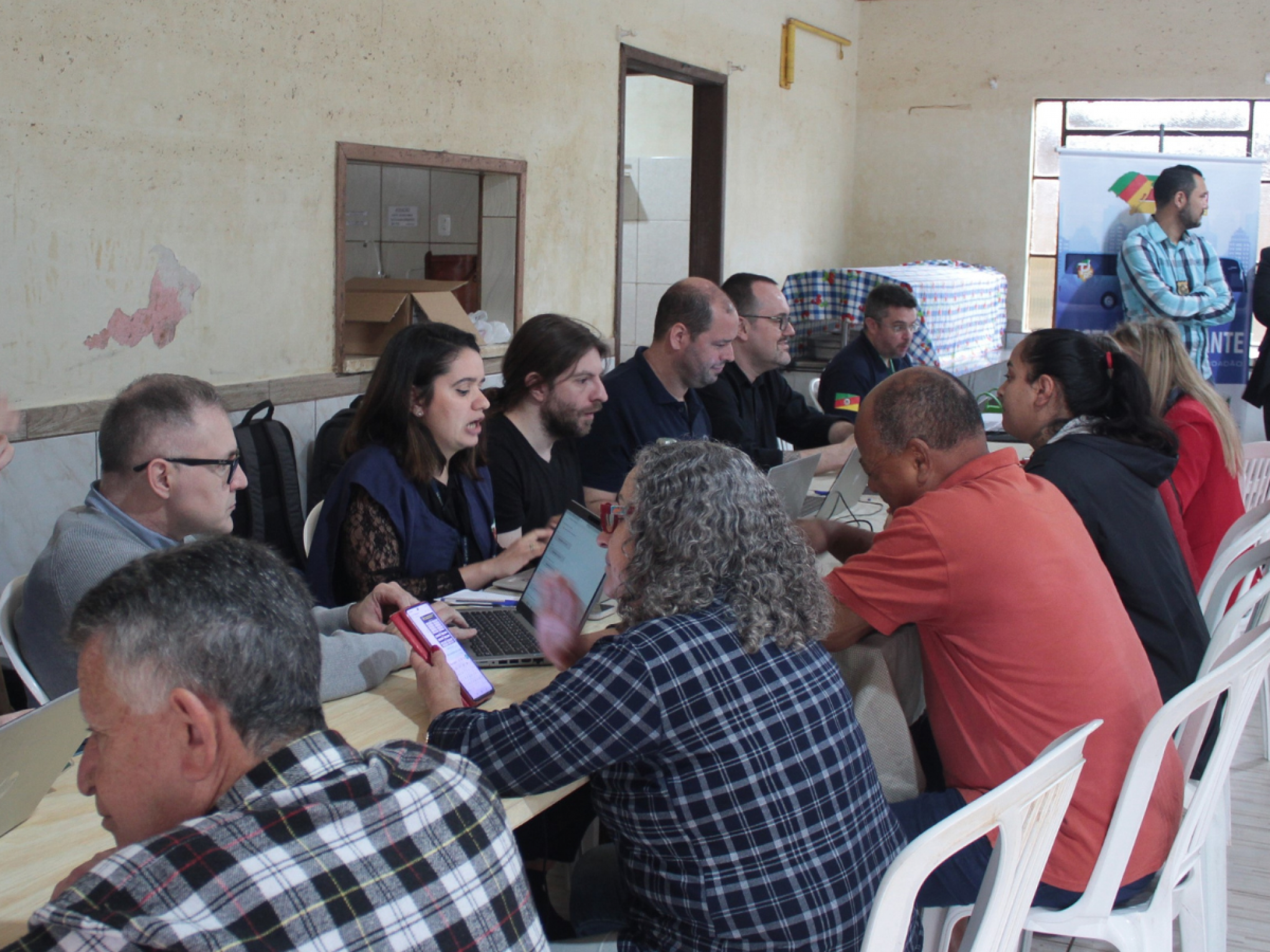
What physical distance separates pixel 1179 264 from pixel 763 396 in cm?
368

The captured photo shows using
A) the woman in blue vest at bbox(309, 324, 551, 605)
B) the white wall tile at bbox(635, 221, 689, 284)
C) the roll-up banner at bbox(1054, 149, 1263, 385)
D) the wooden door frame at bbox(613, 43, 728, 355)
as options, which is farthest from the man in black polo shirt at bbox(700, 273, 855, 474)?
the roll-up banner at bbox(1054, 149, 1263, 385)

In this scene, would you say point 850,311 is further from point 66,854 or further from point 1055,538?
point 66,854

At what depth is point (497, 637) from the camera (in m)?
2.36

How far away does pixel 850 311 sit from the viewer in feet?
23.1

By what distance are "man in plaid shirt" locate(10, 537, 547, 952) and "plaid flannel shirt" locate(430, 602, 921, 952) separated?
0.42 m

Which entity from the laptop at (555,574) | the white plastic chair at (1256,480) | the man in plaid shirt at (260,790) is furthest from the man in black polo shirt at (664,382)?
the man in plaid shirt at (260,790)

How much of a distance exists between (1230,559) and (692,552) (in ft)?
6.53

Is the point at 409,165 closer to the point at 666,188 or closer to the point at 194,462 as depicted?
the point at 194,462

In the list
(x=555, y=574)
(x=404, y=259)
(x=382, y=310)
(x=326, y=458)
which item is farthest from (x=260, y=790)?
(x=404, y=259)

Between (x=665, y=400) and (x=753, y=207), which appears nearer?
(x=665, y=400)

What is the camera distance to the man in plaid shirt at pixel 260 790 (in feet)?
3.02

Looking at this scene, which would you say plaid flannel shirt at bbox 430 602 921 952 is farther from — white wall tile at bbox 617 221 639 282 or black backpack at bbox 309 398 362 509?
white wall tile at bbox 617 221 639 282

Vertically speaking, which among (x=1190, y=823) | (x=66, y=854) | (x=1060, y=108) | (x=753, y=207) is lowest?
(x=1190, y=823)

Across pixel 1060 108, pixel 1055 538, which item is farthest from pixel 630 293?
pixel 1055 538
